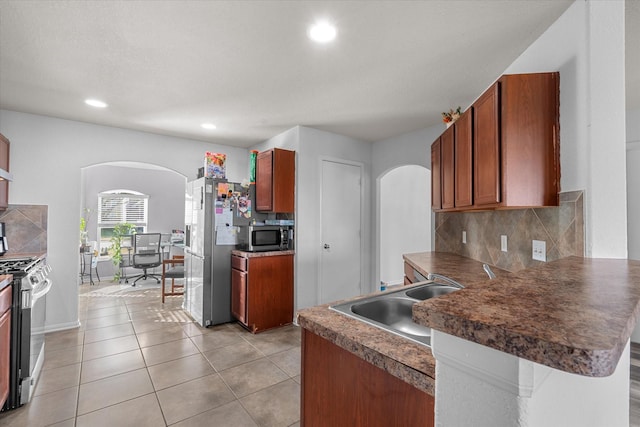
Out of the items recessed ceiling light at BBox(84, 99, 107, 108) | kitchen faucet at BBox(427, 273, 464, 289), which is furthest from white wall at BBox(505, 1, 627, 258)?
recessed ceiling light at BBox(84, 99, 107, 108)

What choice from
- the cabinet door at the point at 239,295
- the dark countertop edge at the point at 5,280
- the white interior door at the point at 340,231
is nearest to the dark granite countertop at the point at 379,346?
the dark countertop edge at the point at 5,280

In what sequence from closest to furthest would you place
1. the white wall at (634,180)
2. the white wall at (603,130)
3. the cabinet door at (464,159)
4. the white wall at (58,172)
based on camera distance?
the white wall at (603,130)
the cabinet door at (464,159)
the white wall at (634,180)
the white wall at (58,172)

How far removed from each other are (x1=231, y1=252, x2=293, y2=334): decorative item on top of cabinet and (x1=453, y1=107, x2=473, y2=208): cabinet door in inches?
83.5

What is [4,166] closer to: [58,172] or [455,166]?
[58,172]

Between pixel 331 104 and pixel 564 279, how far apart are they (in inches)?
104

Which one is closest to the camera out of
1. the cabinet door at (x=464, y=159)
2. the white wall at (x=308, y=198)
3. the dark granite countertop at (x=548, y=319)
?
the dark granite countertop at (x=548, y=319)

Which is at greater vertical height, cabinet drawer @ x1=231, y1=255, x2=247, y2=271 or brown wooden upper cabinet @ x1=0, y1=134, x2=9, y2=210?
brown wooden upper cabinet @ x1=0, y1=134, x2=9, y2=210

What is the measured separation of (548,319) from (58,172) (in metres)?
4.54

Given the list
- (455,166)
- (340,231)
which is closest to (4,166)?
(340,231)

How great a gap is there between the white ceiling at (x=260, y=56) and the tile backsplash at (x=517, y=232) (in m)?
1.12

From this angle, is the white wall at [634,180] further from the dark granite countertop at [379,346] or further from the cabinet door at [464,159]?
the dark granite countertop at [379,346]

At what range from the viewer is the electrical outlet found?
1817 millimetres

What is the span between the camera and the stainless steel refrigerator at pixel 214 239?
354cm

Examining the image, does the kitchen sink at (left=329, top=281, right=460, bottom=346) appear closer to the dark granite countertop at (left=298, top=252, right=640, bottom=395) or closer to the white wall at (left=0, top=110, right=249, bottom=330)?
the dark granite countertop at (left=298, top=252, right=640, bottom=395)
